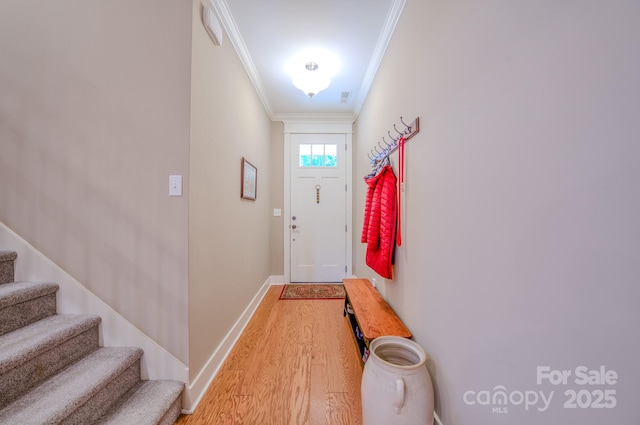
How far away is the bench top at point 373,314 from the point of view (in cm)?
140

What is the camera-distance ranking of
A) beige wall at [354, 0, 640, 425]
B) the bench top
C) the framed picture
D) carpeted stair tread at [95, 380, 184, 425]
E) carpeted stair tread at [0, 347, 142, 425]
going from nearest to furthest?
beige wall at [354, 0, 640, 425]
carpeted stair tread at [0, 347, 142, 425]
carpeted stair tread at [95, 380, 184, 425]
the bench top
the framed picture

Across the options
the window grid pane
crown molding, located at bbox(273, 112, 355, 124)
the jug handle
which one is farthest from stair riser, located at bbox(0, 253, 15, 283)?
crown molding, located at bbox(273, 112, 355, 124)

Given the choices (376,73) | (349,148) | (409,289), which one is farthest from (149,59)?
(349,148)

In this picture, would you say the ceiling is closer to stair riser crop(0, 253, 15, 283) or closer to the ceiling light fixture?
the ceiling light fixture

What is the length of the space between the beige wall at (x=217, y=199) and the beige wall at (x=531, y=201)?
136 cm

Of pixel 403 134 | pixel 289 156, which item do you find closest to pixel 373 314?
pixel 403 134

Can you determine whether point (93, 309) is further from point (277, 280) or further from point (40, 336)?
point (277, 280)

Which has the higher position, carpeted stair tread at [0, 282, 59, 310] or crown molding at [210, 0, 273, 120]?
crown molding at [210, 0, 273, 120]

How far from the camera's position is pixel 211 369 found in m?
1.55

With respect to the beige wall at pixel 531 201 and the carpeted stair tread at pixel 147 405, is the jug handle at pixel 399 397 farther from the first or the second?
the carpeted stair tread at pixel 147 405

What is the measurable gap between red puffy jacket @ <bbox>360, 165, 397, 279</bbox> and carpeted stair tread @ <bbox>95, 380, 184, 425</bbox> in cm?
145

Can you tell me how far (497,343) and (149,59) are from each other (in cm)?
218

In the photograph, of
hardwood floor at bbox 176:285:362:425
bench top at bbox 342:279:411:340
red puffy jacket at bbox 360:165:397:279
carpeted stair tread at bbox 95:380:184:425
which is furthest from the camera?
red puffy jacket at bbox 360:165:397:279

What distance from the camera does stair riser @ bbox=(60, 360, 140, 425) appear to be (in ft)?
3.27
